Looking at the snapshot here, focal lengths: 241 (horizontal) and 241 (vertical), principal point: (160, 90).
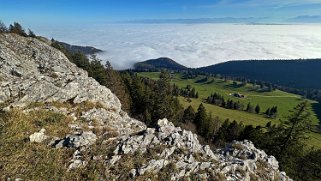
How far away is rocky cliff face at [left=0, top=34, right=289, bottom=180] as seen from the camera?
17.2 metres

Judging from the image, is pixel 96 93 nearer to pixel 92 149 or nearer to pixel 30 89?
pixel 30 89

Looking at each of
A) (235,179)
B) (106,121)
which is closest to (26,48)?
(106,121)

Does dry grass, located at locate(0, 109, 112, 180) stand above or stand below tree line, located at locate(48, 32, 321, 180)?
above

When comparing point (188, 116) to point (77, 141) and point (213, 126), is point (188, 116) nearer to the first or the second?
point (213, 126)

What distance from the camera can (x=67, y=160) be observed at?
16547 mm

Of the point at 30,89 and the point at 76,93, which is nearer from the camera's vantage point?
the point at 30,89

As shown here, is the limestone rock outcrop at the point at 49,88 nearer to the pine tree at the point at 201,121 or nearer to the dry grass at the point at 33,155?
the dry grass at the point at 33,155

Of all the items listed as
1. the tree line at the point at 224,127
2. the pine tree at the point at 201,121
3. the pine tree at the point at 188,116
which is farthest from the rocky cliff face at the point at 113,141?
the pine tree at the point at 188,116

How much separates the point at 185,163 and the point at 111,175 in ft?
19.3

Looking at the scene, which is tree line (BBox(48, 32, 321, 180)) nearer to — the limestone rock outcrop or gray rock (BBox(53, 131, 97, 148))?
the limestone rock outcrop

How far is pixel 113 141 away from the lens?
19.6 m

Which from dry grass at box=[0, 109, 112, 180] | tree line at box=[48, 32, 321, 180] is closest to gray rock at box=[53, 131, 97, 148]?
dry grass at box=[0, 109, 112, 180]

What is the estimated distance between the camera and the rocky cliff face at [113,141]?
17250 millimetres

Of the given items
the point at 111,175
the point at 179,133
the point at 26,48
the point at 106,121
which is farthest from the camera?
the point at 26,48
